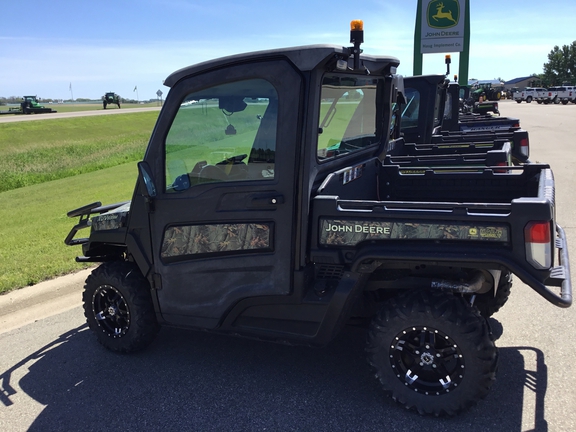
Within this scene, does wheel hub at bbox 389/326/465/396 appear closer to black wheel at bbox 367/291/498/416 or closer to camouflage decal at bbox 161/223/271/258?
black wheel at bbox 367/291/498/416

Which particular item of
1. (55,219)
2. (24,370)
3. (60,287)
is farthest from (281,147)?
(55,219)

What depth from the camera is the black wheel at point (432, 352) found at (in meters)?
3.00

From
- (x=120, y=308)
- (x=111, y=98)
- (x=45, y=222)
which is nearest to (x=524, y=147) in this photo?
(x=120, y=308)

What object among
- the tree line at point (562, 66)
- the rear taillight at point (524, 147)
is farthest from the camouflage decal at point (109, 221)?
the tree line at point (562, 66)

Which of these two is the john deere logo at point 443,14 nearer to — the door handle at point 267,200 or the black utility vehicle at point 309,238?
the black utility vehicle at point 309,238

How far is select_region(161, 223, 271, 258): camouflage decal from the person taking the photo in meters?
3.37

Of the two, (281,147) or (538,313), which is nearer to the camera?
(281,147)

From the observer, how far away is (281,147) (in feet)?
10.7

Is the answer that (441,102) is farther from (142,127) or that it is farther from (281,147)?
(142,127)

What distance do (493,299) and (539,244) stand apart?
1.49 metres

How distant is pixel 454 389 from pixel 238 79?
232 cm

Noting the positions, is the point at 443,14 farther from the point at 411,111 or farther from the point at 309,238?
the point at 309,238

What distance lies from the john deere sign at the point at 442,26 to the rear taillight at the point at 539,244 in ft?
62.9

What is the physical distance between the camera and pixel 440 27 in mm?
20516
